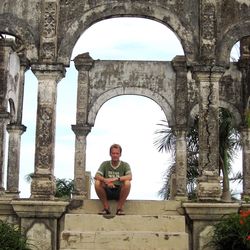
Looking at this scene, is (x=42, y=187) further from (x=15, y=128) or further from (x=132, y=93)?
(x=132, y=93)

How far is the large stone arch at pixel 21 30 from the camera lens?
36.1 feet

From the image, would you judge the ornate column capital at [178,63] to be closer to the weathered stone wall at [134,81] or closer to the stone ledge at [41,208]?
the weathered stone wall at [134,81]

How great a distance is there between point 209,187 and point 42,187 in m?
2.77

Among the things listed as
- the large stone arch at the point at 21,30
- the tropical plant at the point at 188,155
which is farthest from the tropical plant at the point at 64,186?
the large stone arch at the point at 21,30

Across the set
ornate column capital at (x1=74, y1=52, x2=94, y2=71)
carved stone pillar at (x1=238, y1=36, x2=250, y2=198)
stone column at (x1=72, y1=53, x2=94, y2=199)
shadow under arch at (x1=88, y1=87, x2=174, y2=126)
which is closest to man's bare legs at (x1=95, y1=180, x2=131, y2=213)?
stone column at (x1=72, y1=53, x2=94, y2=199)

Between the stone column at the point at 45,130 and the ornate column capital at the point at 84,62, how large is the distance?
26.5 ft

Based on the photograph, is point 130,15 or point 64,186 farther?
point 64,186

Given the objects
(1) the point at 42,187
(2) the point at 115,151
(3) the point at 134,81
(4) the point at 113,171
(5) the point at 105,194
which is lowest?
(5) the point at 105,194

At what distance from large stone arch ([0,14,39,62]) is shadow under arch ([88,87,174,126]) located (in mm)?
7888

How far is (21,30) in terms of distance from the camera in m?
11.1

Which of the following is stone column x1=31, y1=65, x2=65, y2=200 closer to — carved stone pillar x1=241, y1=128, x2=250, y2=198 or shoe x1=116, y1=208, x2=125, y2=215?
shoe x1=116, y1=208, x2=125, y2=215

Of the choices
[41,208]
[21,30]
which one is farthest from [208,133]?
[21,30]

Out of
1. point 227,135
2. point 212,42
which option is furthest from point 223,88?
point 212,42

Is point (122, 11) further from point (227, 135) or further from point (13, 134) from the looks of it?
point (227, 135)
